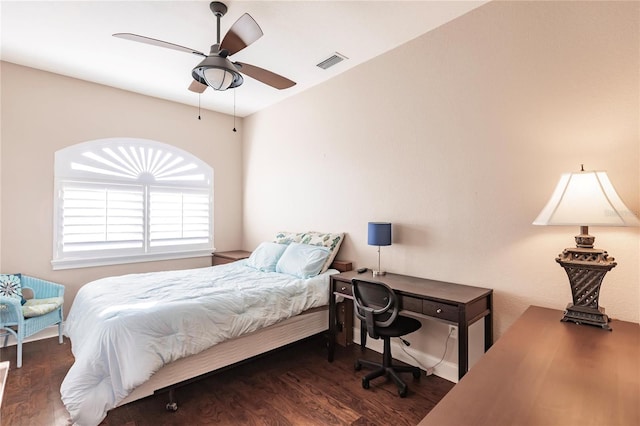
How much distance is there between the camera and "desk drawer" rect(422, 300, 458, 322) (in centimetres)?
215

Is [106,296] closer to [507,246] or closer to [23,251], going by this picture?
[23,251]

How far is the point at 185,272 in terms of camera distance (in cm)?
349

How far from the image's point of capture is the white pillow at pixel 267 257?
12.0 feet

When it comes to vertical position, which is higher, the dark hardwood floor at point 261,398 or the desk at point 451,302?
the desk at point 451,302

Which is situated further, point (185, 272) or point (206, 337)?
point (185, 272)

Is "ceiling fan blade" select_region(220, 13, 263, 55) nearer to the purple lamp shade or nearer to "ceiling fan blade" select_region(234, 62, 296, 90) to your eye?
"ceiling fan blade" select_region(234, 62, 296, 90)

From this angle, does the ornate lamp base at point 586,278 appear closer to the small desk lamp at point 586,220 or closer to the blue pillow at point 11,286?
the small desk lamp at point 586,220

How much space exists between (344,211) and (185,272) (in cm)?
188

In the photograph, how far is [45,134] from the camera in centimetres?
354

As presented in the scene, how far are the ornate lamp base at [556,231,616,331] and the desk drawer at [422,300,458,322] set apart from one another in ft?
1.94

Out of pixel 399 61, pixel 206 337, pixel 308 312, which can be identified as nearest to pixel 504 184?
pixel 399 61

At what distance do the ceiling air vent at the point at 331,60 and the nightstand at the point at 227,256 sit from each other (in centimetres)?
269

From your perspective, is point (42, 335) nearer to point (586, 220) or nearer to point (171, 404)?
point (171, 404)

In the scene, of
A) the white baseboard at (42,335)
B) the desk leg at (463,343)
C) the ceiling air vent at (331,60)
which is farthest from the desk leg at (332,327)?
the white baseboard at (42,335)
